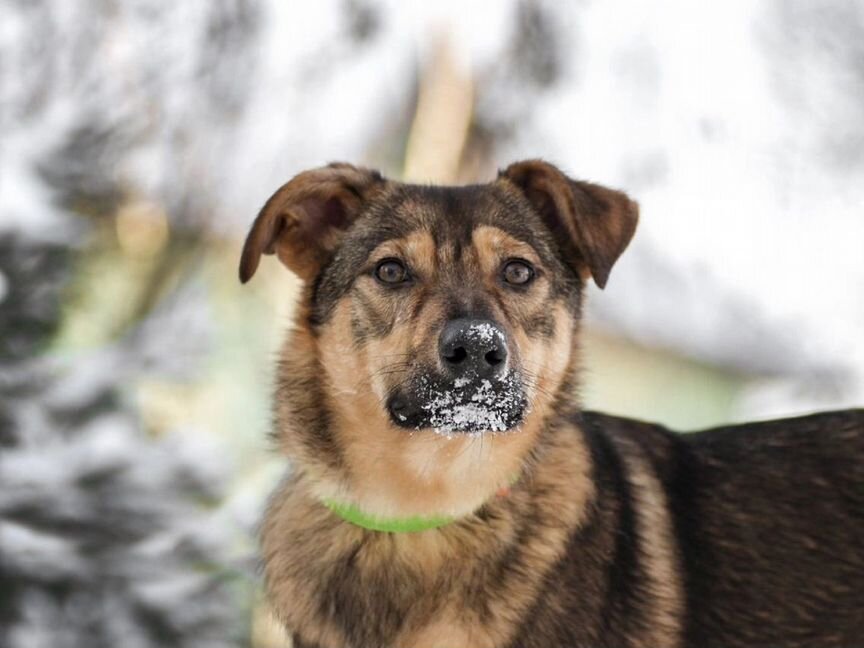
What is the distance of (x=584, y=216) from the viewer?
133 inches

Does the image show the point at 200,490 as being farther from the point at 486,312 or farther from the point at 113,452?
the point at 486,312

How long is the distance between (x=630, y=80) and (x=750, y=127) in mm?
897

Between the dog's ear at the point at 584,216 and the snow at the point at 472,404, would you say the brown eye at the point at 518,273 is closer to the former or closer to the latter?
the dog's ear at the point at 584,216

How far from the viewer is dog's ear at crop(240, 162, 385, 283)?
11.4ft

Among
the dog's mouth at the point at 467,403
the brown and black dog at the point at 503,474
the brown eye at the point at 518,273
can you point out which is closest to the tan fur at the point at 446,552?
the brown and black dog at the point at 503,474

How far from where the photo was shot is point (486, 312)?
9.98ft

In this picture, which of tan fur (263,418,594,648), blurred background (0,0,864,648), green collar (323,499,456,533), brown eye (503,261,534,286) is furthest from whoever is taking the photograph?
blurred background (0,0,864,648)

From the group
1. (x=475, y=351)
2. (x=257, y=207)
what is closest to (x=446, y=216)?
(x=475, y=351)

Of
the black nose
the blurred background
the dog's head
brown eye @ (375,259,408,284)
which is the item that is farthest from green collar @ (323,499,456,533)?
the blurred background

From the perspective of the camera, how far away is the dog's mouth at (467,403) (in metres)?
2.89

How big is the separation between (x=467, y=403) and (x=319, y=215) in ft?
3.42

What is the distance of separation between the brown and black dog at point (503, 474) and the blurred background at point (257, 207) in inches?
75.1

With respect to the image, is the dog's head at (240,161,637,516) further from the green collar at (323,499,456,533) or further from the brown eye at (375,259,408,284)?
the green collar at (323,499,456,533)

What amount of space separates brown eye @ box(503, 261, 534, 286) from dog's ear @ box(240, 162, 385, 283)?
584mm
